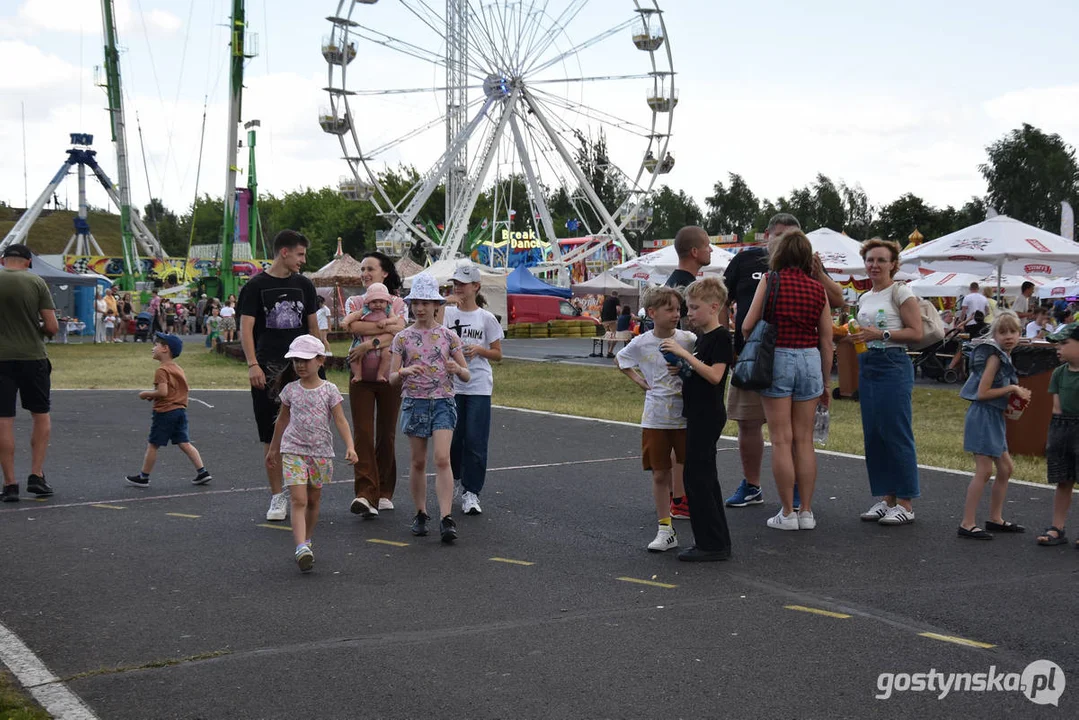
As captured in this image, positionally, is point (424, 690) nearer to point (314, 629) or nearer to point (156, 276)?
point (314, 629)

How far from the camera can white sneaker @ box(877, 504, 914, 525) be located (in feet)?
24.0

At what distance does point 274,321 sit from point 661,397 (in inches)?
103

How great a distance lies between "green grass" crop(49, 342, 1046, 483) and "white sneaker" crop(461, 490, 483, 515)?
4.10 meters

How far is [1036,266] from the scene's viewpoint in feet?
72.0

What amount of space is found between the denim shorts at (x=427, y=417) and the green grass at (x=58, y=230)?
5128 inches

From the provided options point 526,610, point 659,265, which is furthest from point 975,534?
point 659,265

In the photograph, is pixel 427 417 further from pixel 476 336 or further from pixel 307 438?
pixel 307 438

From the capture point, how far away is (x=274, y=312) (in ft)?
25.1

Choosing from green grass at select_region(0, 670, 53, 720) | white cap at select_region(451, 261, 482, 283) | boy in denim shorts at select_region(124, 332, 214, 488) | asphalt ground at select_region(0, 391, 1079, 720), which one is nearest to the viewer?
green grass at select_region(0, 670, 53, 720)

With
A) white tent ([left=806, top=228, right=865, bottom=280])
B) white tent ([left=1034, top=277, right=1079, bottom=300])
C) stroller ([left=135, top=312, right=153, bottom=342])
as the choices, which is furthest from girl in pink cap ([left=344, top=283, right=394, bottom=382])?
stroller ([left=135, top=312, right=153, bottom=342])

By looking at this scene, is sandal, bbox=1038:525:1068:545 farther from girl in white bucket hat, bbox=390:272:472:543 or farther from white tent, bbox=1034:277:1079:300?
white tent, bbox=1034:277:1079:300

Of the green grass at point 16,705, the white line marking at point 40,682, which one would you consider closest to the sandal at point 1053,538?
the white line marking at point 40,682

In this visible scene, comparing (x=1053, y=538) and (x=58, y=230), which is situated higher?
(x=58, y=230)

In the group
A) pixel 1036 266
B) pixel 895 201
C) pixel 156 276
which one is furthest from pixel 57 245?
pixel 1036 266
